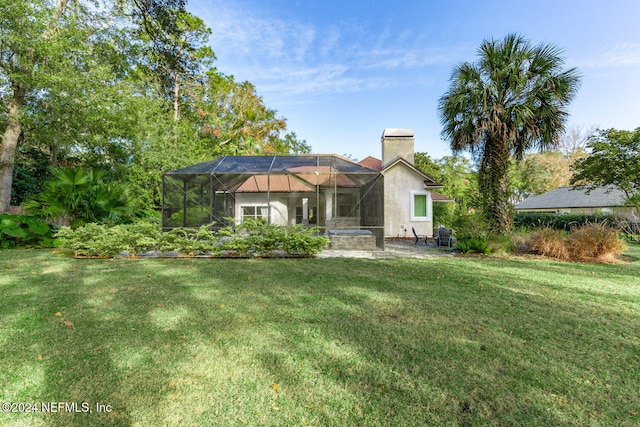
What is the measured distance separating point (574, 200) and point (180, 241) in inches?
1324

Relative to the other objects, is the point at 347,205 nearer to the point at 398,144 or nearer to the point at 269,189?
the point at 269,189

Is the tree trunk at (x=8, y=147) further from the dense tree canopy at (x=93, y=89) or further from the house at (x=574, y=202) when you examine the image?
the house at (x=574, y=202)

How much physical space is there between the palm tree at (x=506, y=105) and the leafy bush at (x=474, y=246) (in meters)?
1.22

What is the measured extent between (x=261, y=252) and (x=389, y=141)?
11.3 metres

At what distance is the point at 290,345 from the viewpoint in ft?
9.14

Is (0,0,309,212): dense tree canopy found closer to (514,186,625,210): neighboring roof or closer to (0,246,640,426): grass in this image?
(0,246,640,426): grass

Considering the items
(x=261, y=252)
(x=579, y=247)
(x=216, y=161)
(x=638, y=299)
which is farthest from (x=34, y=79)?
(x=579, y=247)

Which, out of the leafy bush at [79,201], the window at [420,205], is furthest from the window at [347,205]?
the leafy bush at [79,201]

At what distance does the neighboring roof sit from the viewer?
2431 cm

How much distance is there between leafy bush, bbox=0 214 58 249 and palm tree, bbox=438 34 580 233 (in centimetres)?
1425

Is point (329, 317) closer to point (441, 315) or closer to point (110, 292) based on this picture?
point (441, 315)

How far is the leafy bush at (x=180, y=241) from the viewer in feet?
25.4

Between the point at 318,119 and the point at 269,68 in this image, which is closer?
the point at 269,68

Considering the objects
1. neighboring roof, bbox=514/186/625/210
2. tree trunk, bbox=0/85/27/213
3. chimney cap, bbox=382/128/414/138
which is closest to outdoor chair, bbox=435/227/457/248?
chimney cap, bbox=382/128/414/138
